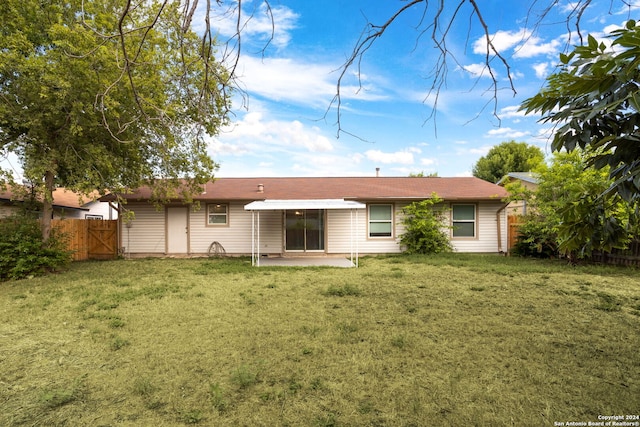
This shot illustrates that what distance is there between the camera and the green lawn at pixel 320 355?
2.78 meters

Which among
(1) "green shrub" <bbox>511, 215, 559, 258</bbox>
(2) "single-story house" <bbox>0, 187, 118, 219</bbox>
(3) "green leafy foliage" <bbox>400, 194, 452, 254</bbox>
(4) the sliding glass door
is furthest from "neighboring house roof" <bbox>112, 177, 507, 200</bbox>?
(2) "single-story house" <bbox>0, 187, 118, 219</bbox>

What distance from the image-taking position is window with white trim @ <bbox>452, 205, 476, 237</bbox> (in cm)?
1425

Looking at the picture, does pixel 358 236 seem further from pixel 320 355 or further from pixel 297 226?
pixel 320 355

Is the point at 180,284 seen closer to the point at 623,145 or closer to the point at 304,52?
the point at 304,52

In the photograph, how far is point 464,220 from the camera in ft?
46.9

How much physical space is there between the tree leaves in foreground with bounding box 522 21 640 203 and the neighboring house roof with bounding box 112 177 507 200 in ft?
37.7

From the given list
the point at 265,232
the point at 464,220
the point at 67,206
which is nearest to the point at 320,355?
the point at 265,232

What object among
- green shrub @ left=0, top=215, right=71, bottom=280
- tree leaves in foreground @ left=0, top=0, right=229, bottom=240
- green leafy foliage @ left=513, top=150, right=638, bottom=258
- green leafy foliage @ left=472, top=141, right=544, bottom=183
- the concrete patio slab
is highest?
green leafy foliage @ left=472, top=141, right=544, bottom=183

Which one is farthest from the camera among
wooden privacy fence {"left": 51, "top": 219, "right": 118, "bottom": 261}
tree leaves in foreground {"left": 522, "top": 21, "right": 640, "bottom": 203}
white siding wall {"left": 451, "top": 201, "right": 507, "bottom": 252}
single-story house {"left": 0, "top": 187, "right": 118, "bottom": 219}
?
white siding wall {"left": 451, "top": 201, "right": 507, "bottom": 252}

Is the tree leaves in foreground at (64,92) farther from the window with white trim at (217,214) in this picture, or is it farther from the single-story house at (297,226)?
the window with white trim at (217,214)

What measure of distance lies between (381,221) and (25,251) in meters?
11.5

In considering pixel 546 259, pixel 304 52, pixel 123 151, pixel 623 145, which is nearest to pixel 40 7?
pixel 123 151

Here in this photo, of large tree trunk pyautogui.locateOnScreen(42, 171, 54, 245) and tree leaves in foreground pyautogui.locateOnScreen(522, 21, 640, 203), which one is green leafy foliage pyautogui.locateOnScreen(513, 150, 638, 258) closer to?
tree leaves in foreground pyautogui.locateOnScreen(522, 21, 640, 203)

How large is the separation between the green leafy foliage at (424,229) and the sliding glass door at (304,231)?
333 cm
